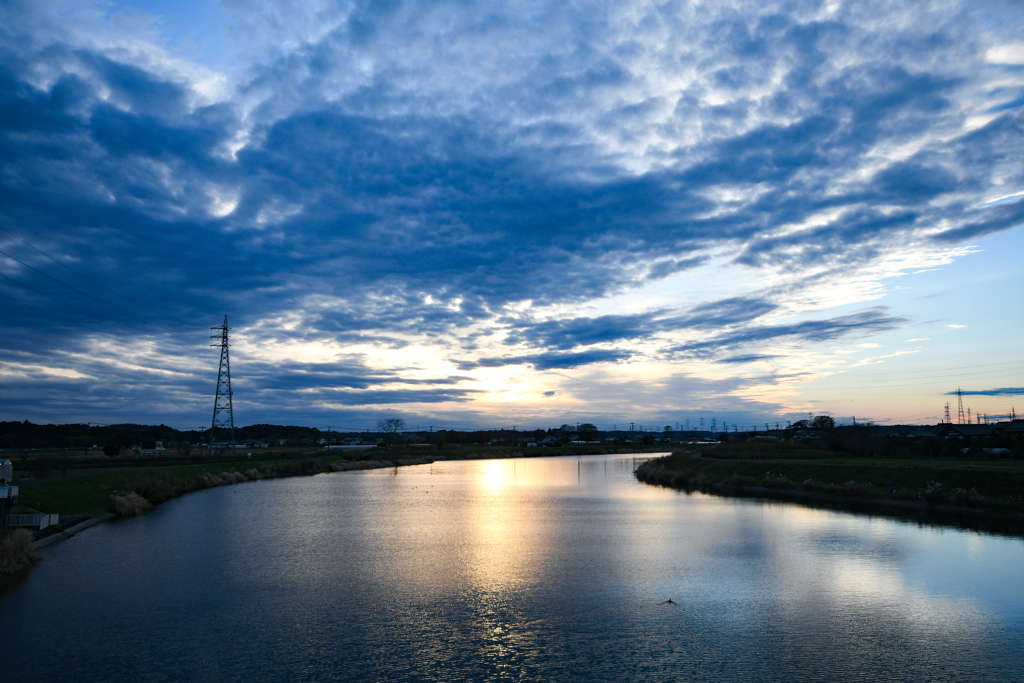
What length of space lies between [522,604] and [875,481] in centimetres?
3683

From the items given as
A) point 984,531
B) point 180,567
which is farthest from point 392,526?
point 984,531

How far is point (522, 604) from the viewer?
18234mm

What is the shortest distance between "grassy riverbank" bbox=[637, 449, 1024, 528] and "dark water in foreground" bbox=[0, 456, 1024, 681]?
670 cm

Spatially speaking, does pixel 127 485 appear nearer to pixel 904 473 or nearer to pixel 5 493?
pixel 5 493

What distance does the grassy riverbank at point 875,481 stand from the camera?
115 ft

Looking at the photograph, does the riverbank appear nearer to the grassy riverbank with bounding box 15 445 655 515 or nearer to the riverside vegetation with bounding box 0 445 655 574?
the riverside vegetation with bounding box 0 445 655 574

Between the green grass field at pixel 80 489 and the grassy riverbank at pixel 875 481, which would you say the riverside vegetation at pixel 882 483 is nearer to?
the grassy riverbank at pixel 875 481

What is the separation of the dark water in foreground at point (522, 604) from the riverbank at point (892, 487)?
209 inches

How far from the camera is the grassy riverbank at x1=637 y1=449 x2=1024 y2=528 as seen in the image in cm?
3512

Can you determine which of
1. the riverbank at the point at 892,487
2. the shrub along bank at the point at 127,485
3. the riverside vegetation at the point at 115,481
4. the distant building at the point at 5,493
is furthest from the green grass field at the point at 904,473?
the shrub along bank at the point at 127,485

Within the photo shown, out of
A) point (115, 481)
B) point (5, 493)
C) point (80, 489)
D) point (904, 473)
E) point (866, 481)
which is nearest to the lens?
point (5, 493)

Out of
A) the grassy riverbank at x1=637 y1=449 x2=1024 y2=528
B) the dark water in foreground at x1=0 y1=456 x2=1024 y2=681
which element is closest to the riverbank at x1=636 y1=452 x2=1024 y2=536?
the grassy riverbank at x1=637 y1=449 x2=1024 y2=528

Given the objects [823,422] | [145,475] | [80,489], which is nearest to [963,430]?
[823,422]

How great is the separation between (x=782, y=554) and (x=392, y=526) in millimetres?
20824
